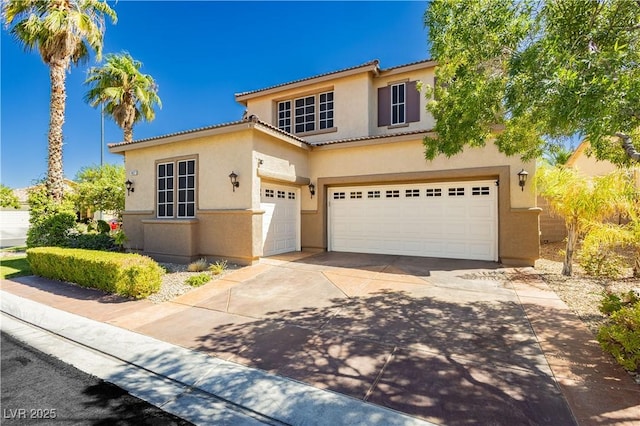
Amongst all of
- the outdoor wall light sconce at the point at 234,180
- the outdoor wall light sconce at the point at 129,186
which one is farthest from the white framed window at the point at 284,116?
the outdoor wall light sconce at the point at 129,186

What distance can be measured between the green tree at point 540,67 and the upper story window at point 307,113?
28.4 ft

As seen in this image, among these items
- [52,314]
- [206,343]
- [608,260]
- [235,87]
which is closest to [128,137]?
[235,87]

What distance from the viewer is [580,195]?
24.8ft

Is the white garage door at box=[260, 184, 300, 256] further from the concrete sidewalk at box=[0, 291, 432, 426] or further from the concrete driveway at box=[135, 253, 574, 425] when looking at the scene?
the concrete sidewalk at box=[0, 291, 432, 426]

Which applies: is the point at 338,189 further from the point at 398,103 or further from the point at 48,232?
the point at 48,232

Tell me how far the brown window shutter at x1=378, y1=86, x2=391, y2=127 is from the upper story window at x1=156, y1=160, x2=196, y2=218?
8.49 metres

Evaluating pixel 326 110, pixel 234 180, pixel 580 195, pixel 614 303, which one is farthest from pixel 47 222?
pixel 580 195

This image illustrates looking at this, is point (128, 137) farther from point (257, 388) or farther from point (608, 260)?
point (608, 260)

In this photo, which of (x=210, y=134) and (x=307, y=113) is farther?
(x=307, y=113)

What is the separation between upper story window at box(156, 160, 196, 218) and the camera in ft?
35.7

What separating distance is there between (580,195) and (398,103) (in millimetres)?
8148

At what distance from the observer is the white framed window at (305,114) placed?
14.6 metres

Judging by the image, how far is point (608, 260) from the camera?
8258 mm

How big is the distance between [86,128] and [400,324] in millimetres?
29513
